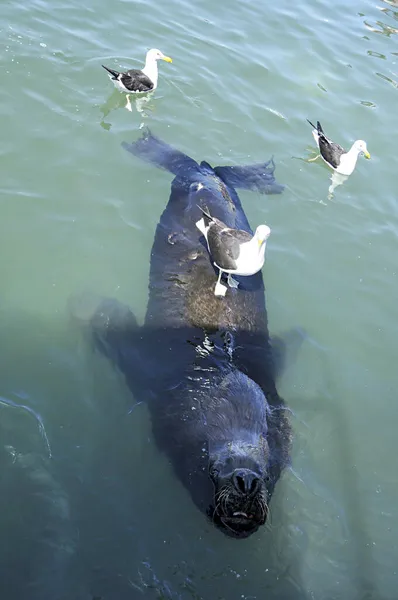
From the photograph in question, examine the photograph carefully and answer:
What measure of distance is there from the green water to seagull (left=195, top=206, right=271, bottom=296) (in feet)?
3.11

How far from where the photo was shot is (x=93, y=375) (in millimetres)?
5941

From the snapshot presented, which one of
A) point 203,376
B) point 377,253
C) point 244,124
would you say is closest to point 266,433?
point 203,376

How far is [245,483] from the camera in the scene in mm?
4430

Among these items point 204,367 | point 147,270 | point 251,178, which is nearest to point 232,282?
point 147,270

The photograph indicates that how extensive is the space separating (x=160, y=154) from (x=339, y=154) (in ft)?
9.06

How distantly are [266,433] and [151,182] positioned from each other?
4.10 m

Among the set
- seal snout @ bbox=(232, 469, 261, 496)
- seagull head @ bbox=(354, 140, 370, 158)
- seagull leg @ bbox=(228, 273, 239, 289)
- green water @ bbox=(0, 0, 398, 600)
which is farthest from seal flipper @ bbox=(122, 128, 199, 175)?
seal snout @ bbox=(232, 469, 261, 496)

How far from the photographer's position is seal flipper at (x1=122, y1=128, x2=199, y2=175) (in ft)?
27.3

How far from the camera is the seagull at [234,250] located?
6223mm

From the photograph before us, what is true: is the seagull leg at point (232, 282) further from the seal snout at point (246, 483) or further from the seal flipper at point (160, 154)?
the seal snout at point (246, 483)

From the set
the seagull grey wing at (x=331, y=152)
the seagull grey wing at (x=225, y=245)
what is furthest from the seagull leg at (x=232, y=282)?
the seagull grey wing at (x=331, y=152)

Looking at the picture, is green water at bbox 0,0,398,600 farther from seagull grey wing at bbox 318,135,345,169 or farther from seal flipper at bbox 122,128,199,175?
seagull grey wing at bbox 318,135,345,169

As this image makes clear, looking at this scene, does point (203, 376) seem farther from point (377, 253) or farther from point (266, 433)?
point (377, 253)

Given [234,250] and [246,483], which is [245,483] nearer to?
[246,483]
